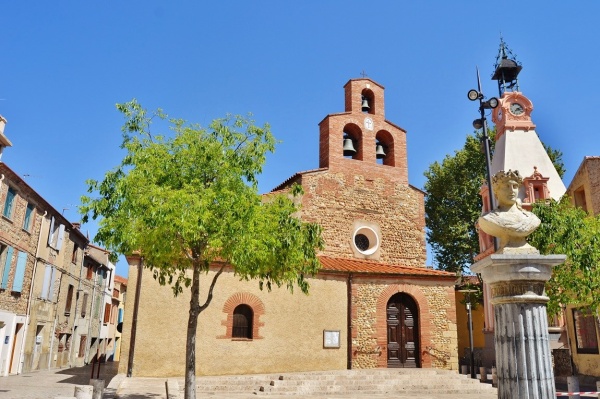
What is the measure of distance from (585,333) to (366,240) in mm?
9217

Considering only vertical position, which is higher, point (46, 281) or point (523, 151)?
point (523, 151)

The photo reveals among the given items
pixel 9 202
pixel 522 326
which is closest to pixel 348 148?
pixel 9 202

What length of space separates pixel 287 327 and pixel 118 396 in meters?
5.78

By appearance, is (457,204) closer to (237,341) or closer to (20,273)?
(237,341)

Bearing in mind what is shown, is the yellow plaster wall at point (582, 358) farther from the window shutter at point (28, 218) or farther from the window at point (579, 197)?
the window shutter at point (28, 218)

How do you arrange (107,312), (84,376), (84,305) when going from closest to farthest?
(84,376)
(84,305)
(107,312)

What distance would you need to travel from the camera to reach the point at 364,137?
Answer: 19609 mm

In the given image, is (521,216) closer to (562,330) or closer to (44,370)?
(562,330)

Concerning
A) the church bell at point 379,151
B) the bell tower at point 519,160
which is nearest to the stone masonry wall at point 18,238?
the church bell at point 379,151

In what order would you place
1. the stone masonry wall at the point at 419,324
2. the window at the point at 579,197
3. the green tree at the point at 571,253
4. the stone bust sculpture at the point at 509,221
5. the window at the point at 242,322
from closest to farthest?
1. the stone bust sculpture at the point at 509,221
2. the green tree at the point at 571,253
3. the window at the point at 242,322
4. the stone masonry wall at the point at 419,324
5. the window at the point at 579,197

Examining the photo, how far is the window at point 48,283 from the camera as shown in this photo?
20.4 metres

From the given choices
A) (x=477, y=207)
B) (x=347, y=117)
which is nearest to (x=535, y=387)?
(x=347, y=117)

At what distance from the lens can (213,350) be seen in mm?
13570

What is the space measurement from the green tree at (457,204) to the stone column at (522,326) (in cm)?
2342
